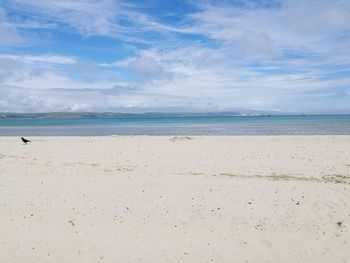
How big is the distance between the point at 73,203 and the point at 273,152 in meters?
12.3

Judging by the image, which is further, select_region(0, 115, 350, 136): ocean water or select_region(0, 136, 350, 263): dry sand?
select_region(0, 115, 350, 136): ocean water

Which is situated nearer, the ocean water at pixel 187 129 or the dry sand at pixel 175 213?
the dry sand at pixel 175 213

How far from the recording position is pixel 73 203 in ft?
31.3

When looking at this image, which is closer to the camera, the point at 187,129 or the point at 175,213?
the point at 175,213

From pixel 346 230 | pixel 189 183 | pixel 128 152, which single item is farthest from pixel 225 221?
pixel 128 152

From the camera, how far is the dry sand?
22.8 ft

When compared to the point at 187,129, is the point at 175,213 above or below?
below

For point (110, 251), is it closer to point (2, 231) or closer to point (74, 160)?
point (2, 231)

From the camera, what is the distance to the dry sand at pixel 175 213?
6.94 metres

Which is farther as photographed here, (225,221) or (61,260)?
(225,221)

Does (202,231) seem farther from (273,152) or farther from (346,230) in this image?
(273,152)

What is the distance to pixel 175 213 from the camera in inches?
345

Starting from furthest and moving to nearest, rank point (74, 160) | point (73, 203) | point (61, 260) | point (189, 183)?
point (74, 160)
point (189, 183)
point (73, 203)
point (61, 260)

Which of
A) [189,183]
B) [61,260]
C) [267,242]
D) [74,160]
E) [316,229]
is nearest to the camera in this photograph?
[61,260]
